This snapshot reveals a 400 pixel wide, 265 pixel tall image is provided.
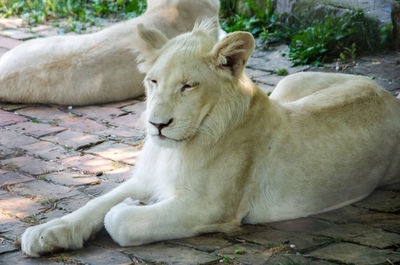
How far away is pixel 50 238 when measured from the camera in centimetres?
410

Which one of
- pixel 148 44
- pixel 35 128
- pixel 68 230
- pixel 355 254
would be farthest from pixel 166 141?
pixel 35 128

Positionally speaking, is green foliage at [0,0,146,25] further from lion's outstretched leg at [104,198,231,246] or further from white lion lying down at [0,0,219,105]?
lion's outstretched leg at [104,198,231,246]

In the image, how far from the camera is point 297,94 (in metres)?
5.49

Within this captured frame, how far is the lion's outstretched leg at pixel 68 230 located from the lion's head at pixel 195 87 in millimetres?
635

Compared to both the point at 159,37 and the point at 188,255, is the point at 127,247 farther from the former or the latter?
the point at 159,37

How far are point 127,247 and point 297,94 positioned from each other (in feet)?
6.85

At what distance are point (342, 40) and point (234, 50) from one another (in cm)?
458

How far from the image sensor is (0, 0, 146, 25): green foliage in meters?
11.4

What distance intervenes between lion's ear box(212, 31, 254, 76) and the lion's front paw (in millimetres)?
1409

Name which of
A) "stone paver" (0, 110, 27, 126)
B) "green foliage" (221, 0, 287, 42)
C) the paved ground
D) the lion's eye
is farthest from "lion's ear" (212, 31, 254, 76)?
"green foliage" (221, 0, 287, 42)

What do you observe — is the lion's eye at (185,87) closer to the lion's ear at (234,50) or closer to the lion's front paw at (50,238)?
the lion's ear at (234,50)

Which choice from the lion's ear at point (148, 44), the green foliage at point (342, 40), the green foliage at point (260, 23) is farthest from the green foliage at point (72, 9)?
the lion's ear at point (148, 44)

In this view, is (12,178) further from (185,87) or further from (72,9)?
(72,9)

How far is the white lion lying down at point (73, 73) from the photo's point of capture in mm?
7609
